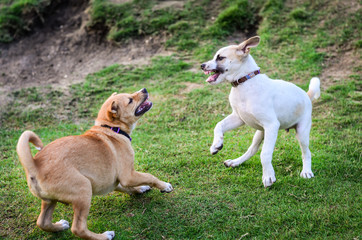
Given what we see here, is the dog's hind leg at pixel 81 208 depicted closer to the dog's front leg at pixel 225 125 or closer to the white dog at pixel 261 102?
the white dog at pixel 261 102

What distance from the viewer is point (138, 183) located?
5156 millimetres

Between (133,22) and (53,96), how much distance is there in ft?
12.7

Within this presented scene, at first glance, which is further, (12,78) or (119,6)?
(119,6)

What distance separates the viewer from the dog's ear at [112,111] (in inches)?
210

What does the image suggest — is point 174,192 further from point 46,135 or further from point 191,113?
point 46,135

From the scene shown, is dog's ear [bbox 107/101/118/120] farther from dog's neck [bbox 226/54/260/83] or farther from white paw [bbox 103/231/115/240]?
dog's neck [bbox 226/54/260/83]

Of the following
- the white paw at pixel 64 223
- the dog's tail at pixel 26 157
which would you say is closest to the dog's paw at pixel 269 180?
the white paw at pixel 64 223

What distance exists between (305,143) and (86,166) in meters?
3.28

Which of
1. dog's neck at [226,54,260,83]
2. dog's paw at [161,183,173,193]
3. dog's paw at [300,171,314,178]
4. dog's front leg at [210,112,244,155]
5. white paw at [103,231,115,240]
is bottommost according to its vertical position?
dog's paw at [300,171,314,178]

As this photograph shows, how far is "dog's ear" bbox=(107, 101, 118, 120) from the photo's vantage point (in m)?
5.33

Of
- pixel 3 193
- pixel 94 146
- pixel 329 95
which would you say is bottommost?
pixel 329 95

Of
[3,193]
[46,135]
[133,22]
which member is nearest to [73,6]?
[133,22]

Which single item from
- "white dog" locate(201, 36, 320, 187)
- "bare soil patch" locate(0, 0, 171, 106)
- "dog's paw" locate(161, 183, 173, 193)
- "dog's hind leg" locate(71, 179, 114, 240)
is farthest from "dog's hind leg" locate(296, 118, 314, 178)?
"bare soil patch" locate(0, 0, 171, 106)

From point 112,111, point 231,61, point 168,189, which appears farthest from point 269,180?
point 112,111
